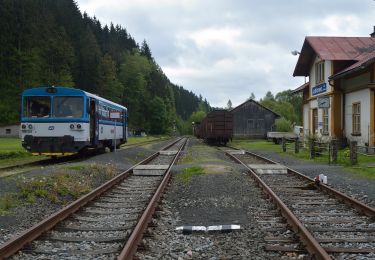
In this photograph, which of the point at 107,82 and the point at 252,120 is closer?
the point at 252,120

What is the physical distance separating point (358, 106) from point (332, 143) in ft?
20.7

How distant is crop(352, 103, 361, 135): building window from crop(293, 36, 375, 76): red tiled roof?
292 centimetres

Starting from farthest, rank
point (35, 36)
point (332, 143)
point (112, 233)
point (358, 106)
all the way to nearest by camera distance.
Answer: point (35, 36) < point (358, 106) < point (332, 143) < point (112, 233)

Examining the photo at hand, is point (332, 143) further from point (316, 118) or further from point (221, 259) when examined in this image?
point (221, 259)

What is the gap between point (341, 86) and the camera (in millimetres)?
25797

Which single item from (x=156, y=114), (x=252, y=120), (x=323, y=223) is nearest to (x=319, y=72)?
(x=323, y=223)

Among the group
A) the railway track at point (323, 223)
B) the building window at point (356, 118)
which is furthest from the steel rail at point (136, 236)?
the building window at point (356, 118)

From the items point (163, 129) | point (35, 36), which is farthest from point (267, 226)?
point (163, 129)

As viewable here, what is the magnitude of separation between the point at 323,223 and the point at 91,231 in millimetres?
3587

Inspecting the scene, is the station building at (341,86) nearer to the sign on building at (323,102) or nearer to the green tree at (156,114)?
the sign on building at (323,102)

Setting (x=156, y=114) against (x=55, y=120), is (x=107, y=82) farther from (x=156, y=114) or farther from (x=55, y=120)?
(x=55, y=120)

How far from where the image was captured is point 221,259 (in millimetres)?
5418

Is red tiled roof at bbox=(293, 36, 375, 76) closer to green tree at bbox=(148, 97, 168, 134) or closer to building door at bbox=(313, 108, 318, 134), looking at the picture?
building door at bbox=(313, 108, 318, 134)

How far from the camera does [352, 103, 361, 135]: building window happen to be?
23.6 m
